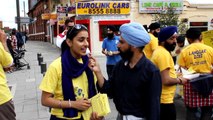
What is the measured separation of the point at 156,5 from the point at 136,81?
73.6 feet

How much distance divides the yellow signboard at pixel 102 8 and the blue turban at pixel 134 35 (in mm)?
20067

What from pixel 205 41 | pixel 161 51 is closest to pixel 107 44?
pixel 205 41

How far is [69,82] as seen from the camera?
2623 mm

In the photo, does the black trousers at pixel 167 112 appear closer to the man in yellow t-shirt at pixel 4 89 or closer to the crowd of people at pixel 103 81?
the crowd of people at pixel 103 81

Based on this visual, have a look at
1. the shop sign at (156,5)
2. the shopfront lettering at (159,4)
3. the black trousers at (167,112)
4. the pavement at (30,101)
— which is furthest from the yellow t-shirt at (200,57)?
the shopfront lettering at (159,4)

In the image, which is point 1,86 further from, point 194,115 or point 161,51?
point 194,115

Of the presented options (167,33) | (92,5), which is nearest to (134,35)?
(167,33)

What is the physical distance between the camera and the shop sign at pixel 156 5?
24094 mm

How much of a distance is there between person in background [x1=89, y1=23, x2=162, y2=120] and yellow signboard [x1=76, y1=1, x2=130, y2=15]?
20.1 m

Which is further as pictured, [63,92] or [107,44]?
[107,44]

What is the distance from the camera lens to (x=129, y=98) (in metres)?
2.60

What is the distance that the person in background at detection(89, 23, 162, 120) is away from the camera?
2.54 meters

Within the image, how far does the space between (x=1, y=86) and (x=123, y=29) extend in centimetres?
162

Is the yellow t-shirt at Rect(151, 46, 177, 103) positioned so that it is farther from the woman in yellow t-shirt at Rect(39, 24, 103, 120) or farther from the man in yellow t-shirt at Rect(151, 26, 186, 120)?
the woman in yellow t-shirt at Rect(39, 24, 103, 120)
